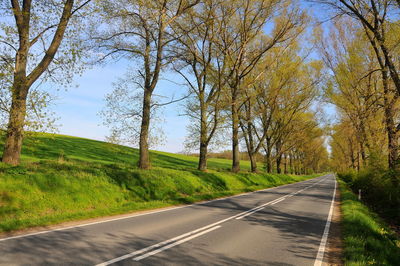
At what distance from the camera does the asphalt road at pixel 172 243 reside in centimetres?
526

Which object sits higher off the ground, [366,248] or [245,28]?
[245,28]

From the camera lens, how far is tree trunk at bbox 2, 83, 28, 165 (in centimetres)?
990

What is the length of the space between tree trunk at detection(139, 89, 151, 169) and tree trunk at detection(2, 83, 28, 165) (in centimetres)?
678

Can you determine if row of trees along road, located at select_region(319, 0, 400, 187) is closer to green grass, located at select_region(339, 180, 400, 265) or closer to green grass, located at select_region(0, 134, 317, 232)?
green grass, located at select_region(339, 180, 400, 265)

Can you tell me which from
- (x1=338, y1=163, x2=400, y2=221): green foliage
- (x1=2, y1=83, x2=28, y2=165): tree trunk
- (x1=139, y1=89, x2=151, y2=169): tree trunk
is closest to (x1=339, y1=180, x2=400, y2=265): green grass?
(x1=338, y1=163, x2=400, y2=221): green foliage

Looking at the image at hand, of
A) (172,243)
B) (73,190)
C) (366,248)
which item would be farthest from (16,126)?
(366,248)

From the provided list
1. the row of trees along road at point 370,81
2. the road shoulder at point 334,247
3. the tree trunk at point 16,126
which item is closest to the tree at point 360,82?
the row of trees along road at point 370,81

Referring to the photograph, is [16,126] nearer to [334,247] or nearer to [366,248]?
[334,247]

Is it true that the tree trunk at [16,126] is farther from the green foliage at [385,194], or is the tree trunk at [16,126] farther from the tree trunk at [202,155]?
the green foliage at [385,194]

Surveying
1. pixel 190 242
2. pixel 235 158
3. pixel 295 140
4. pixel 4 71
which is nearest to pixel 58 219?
pixel 190 242

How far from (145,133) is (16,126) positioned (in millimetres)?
7517

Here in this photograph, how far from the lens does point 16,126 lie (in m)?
9.93

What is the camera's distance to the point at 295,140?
1734 inches

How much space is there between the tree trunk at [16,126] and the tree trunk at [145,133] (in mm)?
6779
